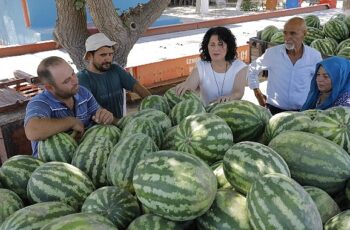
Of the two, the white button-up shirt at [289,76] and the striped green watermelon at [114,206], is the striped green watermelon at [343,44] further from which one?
the striped green watermelon at [114,206]

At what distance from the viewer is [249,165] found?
150 cm

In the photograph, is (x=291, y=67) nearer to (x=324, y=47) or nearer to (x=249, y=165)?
(x=324, y=47)

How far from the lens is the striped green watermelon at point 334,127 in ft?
6.00

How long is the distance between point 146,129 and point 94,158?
1.03ft

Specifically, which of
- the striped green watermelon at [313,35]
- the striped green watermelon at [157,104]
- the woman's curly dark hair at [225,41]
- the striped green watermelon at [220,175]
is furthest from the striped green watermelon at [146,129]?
the striped green watermelon at [313,35]


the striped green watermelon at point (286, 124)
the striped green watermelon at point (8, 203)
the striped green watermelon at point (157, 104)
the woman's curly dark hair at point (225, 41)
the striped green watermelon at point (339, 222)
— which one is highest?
the woman's curly dark hair at point (225, 41)

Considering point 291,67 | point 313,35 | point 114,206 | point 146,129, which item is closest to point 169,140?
point 146,129

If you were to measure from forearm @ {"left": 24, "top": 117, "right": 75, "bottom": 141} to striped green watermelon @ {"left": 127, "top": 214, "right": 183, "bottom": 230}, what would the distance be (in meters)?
1.05

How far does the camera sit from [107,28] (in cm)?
403

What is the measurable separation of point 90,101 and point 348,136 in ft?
6.97

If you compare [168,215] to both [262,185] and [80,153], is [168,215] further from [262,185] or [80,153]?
[80,153]

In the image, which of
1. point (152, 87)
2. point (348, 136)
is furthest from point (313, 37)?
point (348, 136)

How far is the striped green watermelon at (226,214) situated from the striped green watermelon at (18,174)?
942 millimetres

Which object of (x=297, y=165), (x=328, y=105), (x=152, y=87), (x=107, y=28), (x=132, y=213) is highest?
(x=107, y=28)
